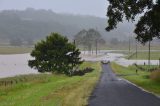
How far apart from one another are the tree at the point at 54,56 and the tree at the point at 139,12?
163 ft

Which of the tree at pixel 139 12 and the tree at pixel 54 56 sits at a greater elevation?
the tree at pixel 139 12

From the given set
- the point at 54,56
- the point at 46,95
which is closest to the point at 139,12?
the point at 46,95

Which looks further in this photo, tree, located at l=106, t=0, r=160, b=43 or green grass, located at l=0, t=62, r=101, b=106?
tree, located at l=106, t=0, r=160, b=43

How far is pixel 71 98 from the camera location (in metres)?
26.3

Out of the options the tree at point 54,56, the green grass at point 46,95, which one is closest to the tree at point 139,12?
the green grass at point 46,95

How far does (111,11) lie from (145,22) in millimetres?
4168

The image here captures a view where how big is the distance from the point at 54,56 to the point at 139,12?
55313 mm

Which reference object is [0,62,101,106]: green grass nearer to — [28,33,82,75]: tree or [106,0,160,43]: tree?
[106,0,160,43]: tree

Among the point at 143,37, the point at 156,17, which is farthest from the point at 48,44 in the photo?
the point at 156,17

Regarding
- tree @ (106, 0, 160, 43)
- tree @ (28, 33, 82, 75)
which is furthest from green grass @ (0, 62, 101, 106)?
tree @ (28, 33, 82, 75)

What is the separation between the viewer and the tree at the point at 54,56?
93.3 m

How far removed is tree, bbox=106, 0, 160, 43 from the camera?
39281 millimetres

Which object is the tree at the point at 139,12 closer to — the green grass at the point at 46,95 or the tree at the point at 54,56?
the green grass at the point at 46,95

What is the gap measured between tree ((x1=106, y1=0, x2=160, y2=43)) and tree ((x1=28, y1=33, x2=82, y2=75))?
1951 inches
